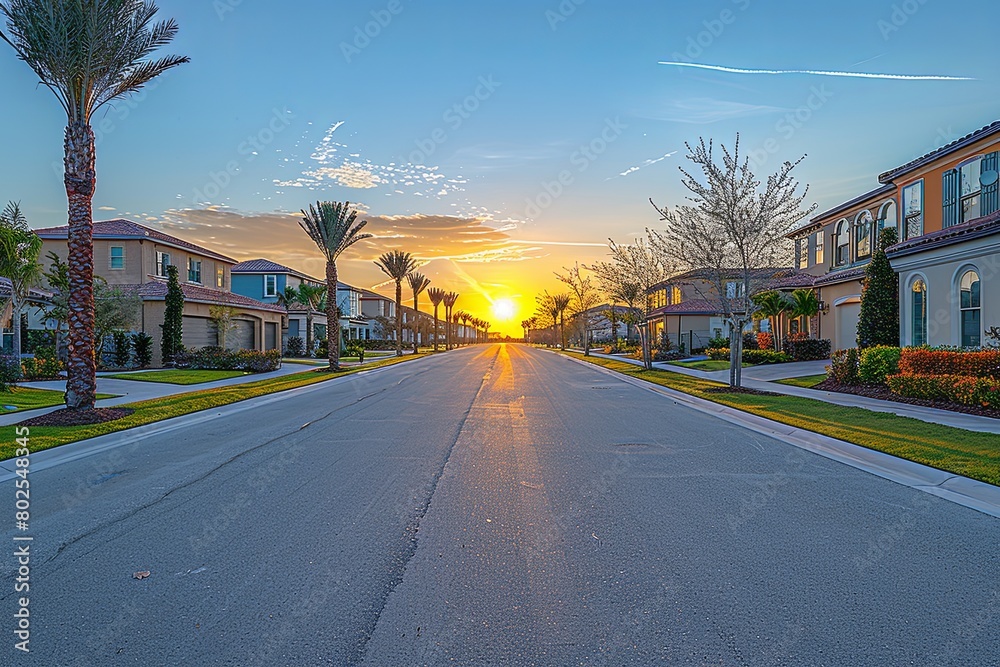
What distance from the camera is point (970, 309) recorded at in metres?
18.1

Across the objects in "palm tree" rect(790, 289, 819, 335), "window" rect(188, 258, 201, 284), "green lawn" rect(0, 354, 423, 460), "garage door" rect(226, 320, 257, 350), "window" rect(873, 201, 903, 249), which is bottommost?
"green lawn" rect(0, 354, 423, 460)

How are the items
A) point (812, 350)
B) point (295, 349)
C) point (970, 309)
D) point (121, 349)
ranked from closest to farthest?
point (970, 309) → point (121, 349) → point (812, 350) → point (295, 349)

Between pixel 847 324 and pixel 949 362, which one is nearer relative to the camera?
pixel 949 362

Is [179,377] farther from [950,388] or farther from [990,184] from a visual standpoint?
[990,184]

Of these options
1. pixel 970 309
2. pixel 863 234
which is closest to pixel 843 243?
pixel 863 234

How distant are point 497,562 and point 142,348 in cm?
3186

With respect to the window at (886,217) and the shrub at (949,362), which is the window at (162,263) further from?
the window at (886,217)

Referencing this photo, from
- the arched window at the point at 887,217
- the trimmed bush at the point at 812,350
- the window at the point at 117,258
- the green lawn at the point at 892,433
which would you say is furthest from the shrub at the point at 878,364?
the window at the point at 117,258

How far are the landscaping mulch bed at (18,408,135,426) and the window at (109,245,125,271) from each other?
77.7 feet

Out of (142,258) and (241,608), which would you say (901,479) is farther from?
(142,258)

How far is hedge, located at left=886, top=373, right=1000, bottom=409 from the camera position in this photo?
1427cm

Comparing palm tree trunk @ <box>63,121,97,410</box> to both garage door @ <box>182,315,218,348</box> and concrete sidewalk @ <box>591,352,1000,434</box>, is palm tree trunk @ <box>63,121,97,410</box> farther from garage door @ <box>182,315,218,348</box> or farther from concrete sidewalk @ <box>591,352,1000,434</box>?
garage door @ <box>182,315,218,348</box>

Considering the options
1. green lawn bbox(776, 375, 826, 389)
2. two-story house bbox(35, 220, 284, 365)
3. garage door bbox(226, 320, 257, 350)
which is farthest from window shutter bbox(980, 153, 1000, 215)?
garage door bbox(226, 320, 257, 350)

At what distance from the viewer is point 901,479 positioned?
8.56 m
